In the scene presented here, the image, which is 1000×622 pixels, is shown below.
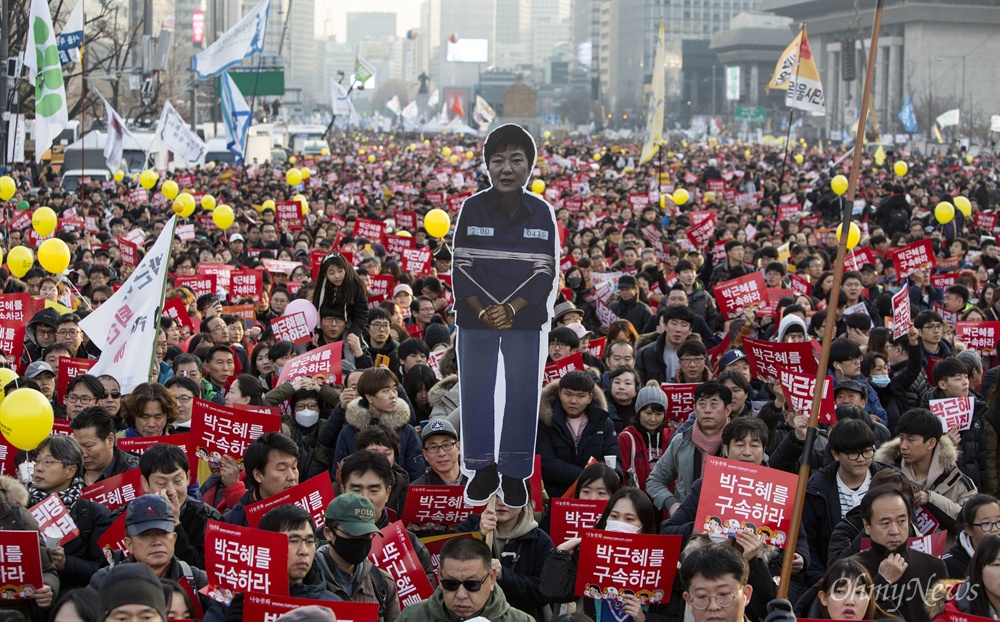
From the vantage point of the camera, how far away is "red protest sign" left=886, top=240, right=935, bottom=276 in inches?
542

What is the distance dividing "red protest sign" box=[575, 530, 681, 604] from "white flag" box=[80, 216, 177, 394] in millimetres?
3936

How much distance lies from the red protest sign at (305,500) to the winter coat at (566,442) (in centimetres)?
157

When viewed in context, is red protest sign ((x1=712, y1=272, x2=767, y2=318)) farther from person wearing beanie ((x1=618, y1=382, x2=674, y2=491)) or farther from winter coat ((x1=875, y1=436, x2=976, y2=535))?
winter coat ((x1=875, y1=436, x2=976, y2=535))

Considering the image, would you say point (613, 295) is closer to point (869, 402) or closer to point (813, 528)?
point (869, 402)

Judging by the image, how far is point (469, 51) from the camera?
643 ft

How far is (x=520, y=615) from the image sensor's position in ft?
17.3

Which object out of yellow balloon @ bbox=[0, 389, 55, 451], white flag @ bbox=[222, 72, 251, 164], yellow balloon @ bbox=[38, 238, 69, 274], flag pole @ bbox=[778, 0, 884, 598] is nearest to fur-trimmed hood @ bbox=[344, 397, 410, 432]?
yellow balloon @ bbox=[0, 389, 55, 451]

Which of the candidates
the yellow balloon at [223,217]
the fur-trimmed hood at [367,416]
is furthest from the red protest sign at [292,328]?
the yellow balloon at [223,217]

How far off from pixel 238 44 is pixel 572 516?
21100 millimetres

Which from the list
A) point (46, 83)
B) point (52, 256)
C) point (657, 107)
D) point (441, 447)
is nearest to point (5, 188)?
point (46, 83)

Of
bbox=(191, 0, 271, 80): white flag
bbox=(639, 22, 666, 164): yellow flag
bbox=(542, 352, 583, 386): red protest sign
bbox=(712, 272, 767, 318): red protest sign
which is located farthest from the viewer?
bbox=(639, 22, 666, 164): yellow flag

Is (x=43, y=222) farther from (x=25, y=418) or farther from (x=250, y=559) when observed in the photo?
(x=250, y=559)

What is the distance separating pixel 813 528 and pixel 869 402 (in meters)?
2.08

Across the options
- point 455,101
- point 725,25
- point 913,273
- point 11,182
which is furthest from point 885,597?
point 725,25
